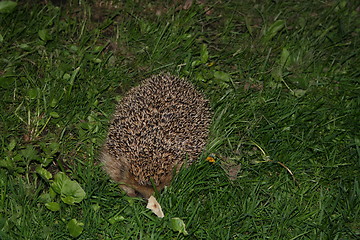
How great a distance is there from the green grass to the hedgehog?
136 mm

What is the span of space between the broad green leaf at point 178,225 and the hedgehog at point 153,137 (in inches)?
5.7

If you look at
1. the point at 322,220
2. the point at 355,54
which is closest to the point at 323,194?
the point at 322,220

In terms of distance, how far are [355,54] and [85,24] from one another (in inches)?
165

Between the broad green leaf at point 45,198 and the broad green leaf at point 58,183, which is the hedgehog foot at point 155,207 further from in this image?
the broad green leaf at point 45,198

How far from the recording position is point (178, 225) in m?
3.61

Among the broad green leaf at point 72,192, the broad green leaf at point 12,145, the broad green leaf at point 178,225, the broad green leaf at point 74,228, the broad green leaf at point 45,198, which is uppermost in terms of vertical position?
the broad green leaf at point 12,145

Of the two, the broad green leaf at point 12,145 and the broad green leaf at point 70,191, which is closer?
the broad green leaf at point 70,191

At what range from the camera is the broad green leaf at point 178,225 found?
11.8ft

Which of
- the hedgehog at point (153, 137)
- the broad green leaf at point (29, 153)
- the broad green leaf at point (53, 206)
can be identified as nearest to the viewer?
the broad green leaf at point (53, 206)

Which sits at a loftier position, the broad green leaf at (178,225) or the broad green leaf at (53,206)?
the broad green leaf at (53,206)

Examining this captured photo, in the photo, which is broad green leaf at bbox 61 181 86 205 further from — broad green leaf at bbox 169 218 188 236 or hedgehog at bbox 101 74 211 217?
broad green leaf at bbox 169 218 188 236

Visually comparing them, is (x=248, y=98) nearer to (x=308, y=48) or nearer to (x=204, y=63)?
(x=204, y=63)

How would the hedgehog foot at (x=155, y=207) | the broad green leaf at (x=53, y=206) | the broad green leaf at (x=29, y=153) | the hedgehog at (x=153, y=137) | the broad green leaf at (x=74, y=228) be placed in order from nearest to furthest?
the broad green leaf at (x=74, y=228) < the broad green leaf at (x=53, y=206) < the hedgehog foot at (x=155, y=207) < the broad green leaf at (x=29, y=153) < the hedgehog at (x=153, y=137)

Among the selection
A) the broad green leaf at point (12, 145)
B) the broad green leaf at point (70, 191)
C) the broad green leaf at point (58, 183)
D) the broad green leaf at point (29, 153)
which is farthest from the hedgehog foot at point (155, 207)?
the broad green leaf at point (12, 145)
